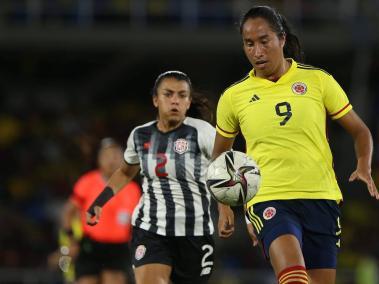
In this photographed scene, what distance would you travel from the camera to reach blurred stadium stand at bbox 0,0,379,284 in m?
16.6

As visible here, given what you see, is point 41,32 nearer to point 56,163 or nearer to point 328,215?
point 56,163

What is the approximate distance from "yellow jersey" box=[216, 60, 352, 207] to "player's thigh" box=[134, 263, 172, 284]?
3.41 feet

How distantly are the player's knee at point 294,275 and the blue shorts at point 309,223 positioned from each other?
11.4 inches

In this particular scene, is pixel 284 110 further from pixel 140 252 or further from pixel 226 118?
pixel 140 252

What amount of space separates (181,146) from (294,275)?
5.48ft

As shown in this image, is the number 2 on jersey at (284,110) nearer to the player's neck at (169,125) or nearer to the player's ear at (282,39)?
the player's ear at (282,39)

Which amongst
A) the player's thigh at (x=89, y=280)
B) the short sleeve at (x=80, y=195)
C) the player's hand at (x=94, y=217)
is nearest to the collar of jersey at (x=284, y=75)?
the player's hand at (x=94, y=217)

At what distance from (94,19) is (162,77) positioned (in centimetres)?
1243

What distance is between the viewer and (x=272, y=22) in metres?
5.32

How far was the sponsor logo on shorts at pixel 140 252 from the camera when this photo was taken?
20.7ft

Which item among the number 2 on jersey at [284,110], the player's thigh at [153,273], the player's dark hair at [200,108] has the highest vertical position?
the number 2 on jersey at [284,110]

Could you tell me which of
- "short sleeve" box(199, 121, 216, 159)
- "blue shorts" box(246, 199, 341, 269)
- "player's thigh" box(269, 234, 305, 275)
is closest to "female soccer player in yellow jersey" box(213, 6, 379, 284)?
"blue shorts" box(246, 199, 341, 269)

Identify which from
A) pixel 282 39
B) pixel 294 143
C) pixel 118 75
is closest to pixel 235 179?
pixel 294 143

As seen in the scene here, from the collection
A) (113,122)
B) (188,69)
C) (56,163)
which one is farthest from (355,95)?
(56,163)
